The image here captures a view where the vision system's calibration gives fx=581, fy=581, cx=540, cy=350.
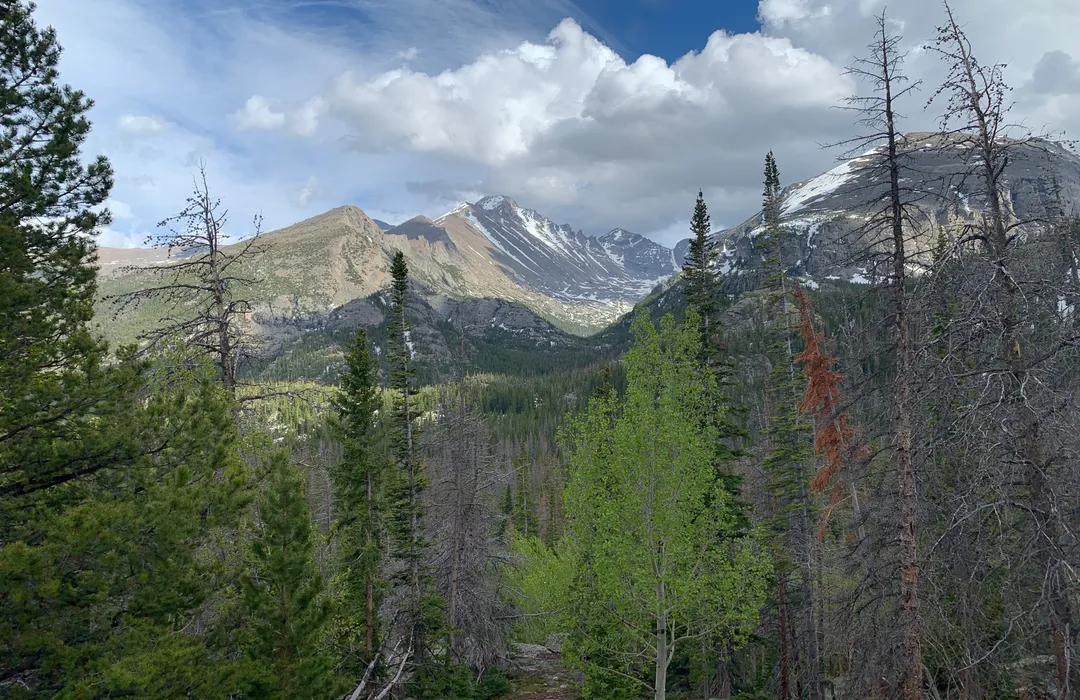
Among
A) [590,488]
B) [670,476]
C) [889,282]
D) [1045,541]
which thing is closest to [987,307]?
[889,282]

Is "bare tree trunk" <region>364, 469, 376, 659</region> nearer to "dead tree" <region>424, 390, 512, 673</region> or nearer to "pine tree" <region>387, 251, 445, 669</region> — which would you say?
"pine tree" <region>387, 251, 445, 669</region>

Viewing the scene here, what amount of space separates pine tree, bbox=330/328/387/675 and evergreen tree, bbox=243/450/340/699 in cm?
677

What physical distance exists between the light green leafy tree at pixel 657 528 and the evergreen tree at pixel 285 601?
6416 millimetres

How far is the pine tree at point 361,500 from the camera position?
1819 cm

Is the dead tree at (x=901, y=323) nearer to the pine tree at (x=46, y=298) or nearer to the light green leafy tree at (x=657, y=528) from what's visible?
the light green leafy tree at (x=657, y=528)

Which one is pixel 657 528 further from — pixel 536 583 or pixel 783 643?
pixel 536 583

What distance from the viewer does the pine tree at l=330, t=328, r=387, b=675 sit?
1819 cm

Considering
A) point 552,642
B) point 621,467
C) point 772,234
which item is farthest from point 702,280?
point 552,642

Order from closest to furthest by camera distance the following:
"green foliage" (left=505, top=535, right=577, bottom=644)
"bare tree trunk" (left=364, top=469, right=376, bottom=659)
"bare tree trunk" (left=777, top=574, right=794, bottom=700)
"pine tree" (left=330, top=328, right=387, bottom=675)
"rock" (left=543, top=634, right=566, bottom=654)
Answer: "bare tree trunk" (left=364, top=469, right=376, bottom=659)
"pine tree" (left=330, top=328, right=387, bottom=675)
"bare tree trunk" (left=777, top=574, right=794, bottom=700)
"green foliage" (left=505, top=535, right=577, bottom=644)
"rock" (left=543, top=634, right=566, bottom=654)

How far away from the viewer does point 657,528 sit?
13.9 meters

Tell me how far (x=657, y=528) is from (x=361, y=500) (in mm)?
10108

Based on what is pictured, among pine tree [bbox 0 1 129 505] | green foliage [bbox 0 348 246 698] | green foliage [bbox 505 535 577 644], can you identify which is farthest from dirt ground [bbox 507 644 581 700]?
pine tree [bbox 0 1 129 505]

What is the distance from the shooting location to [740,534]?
64.7 ft

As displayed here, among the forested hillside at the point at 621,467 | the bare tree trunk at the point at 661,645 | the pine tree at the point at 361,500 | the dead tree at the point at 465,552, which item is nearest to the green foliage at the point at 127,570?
the forested hillside at the point at 621,467
